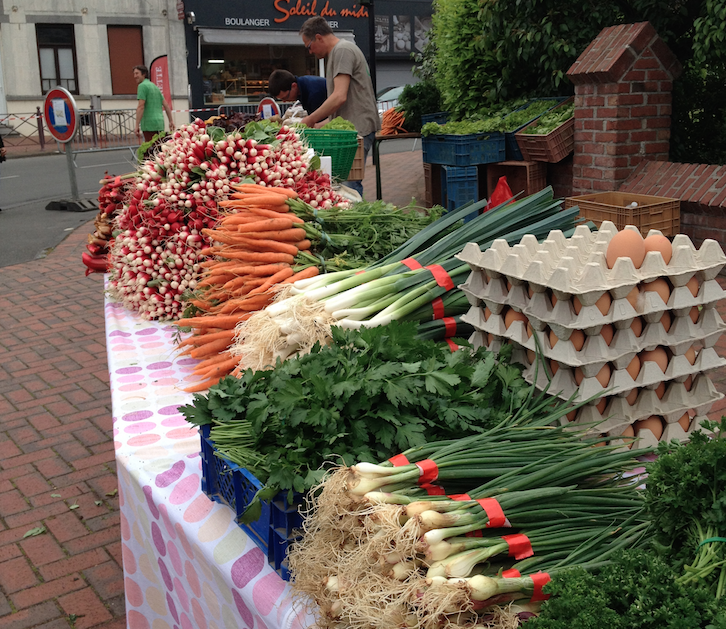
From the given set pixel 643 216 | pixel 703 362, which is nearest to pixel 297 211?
pixel 703 362

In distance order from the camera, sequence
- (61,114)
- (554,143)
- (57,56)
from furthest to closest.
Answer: (57,56)
(61,114)
(554,143)

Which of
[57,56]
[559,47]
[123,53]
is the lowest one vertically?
[559,47]

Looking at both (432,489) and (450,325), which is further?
(450,325)

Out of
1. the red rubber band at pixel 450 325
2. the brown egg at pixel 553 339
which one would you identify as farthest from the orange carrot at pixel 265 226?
the brown egg at pixel 553 339

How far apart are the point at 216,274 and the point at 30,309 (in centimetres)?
484

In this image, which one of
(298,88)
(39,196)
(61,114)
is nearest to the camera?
(298,88)

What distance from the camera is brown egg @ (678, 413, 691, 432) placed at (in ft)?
6.12

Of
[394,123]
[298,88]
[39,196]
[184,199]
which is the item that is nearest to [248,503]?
[184,199]

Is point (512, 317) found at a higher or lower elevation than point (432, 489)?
higher

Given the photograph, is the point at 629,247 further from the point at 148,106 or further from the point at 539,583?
the point at 148,106

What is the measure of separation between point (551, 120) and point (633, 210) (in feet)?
6.76

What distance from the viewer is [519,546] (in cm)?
121

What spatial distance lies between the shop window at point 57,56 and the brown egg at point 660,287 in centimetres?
2681

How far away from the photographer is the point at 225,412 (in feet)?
5.45
